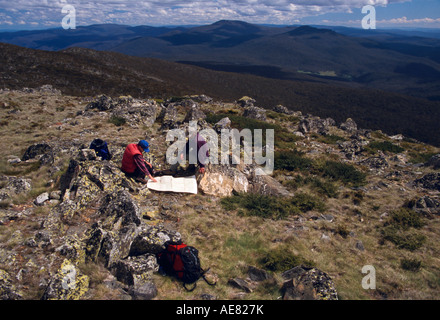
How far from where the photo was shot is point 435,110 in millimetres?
83625

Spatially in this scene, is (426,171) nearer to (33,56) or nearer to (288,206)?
(288,206)

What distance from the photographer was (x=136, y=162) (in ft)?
32.1

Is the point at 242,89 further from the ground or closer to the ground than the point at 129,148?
further from the ground

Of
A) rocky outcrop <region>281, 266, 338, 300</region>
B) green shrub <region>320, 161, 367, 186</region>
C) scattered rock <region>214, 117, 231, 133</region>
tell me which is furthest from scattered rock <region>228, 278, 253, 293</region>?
scattered rock <region>214, 117, 231, 133</region>

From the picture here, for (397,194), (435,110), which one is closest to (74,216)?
(397,194)

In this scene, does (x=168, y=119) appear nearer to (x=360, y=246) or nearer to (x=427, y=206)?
(x=360, y=246)

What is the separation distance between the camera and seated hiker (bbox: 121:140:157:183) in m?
9.71

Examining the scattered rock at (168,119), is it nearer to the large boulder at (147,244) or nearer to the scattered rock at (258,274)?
the large boulder at (147,244)

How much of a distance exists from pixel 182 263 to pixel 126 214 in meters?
2.60

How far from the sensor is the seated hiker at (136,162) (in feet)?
31.9
